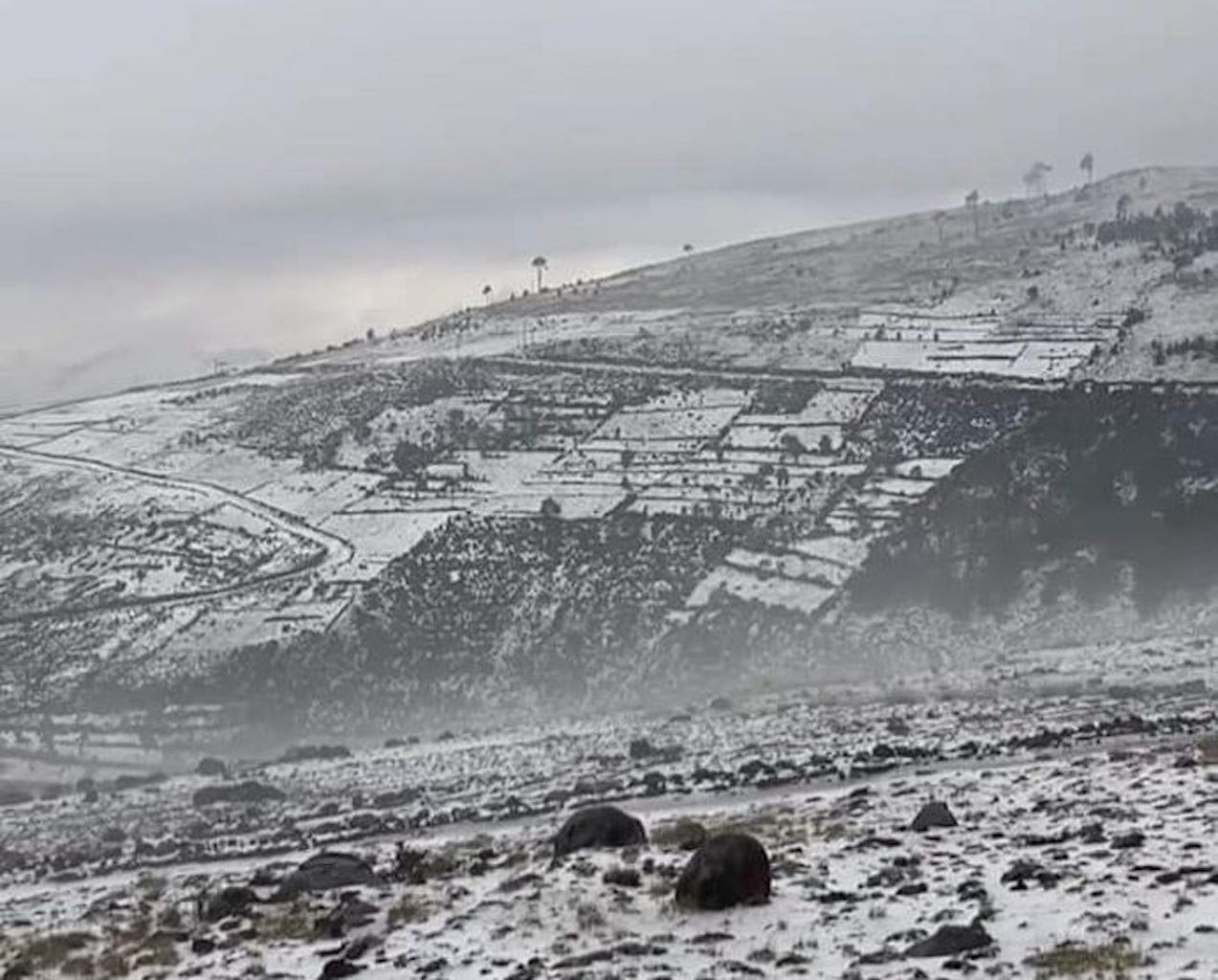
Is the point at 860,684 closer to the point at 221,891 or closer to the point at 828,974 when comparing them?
the point at 221,891

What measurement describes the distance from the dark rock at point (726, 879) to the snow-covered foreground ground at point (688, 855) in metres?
0.28

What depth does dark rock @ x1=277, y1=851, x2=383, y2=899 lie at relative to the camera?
24250 mm

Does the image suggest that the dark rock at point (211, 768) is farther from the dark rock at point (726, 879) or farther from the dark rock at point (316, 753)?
the dark rock at point (726, 879)

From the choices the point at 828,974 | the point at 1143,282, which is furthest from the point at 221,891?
the point at 1143,282

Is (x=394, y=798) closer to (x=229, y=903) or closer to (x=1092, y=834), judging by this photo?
(x=229, y=903)

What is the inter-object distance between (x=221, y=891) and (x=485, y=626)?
53.1 m

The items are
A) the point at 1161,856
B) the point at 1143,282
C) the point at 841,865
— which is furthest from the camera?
the point at 1143,282

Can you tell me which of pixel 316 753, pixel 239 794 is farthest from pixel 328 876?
pixel 316 753

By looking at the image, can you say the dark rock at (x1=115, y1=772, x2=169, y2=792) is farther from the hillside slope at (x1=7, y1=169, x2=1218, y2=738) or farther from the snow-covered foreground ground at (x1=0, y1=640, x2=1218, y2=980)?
the hillside slope at (x1=7, y1=169, x2=1218, y2=738)

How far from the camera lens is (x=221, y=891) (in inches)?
938

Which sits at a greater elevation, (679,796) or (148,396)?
(148,396)

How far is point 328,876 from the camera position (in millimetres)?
24719

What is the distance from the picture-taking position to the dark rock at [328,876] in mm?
24250

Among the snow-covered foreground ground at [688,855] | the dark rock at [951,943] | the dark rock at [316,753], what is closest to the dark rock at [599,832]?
the snow-covered foreground ground at [688,855]
